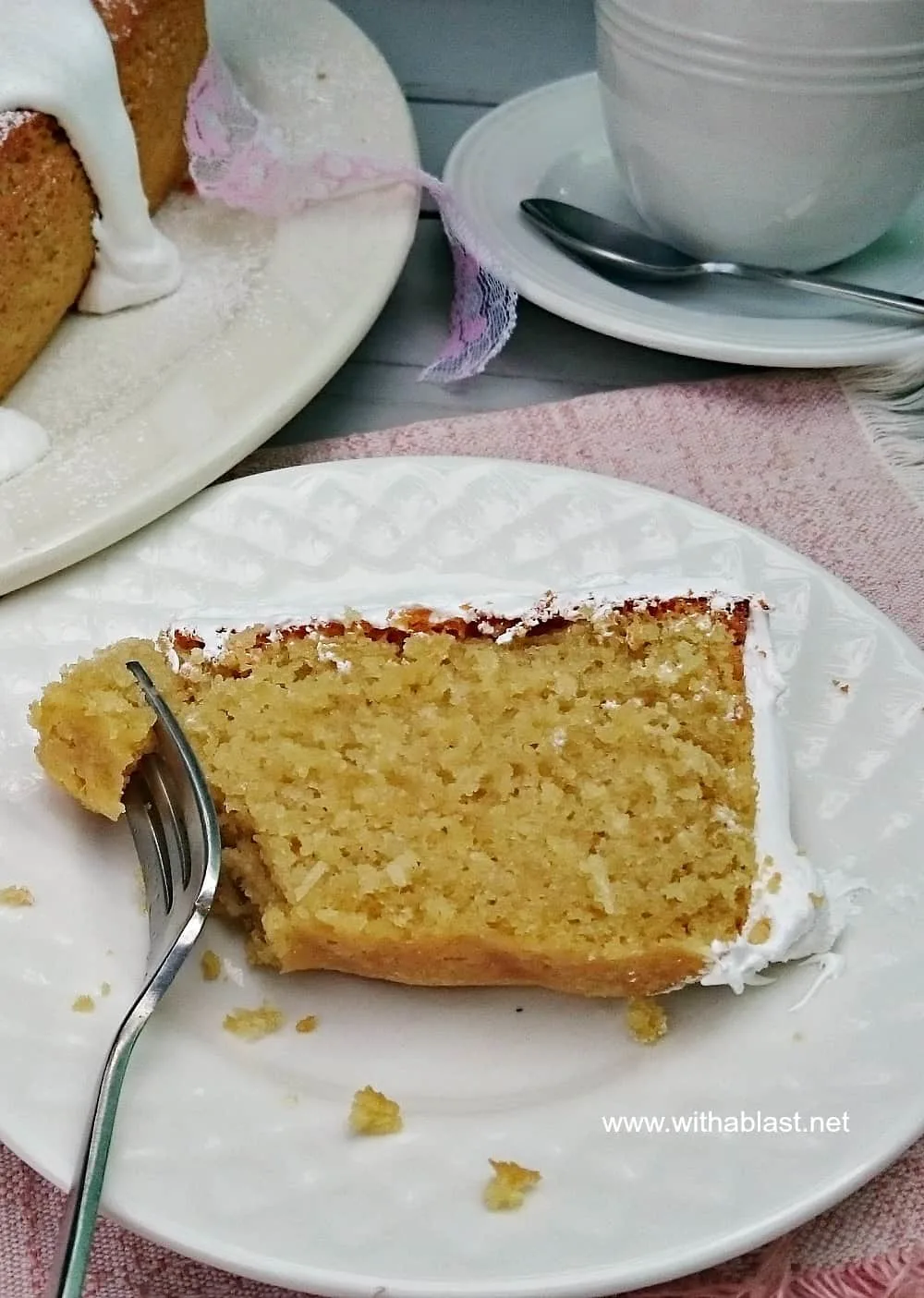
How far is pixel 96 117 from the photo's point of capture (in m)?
1.38

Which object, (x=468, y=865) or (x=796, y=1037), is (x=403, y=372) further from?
(x=796, y=1037)

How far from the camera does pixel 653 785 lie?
0.91 m

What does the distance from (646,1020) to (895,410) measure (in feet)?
2.81

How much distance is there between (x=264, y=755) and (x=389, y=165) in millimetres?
947

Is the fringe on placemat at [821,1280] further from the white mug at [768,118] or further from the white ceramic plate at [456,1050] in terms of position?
the white mug at [768,118]

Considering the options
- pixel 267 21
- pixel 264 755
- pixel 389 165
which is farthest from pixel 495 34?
pixel 264 755

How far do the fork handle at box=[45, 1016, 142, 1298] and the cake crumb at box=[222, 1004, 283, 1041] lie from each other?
8 centimetres

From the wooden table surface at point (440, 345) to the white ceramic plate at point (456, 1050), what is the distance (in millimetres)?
387

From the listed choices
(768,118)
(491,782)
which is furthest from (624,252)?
(491,782)

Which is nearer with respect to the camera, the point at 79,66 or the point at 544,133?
the point at 79,66

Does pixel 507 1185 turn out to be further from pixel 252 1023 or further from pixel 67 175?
pixel 67 175
